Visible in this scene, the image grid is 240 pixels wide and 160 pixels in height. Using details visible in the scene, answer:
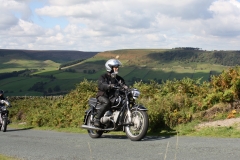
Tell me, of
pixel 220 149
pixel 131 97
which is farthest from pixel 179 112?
pixel 220 149

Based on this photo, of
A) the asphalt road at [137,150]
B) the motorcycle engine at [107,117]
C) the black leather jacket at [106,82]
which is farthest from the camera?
the black leather jacket at [106,82]

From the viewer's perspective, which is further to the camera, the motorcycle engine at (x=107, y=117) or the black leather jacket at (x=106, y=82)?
the black leather jacket at (x=106, y=82)

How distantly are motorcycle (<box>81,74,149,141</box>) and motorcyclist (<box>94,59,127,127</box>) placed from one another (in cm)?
15

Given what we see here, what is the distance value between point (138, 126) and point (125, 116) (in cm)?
62

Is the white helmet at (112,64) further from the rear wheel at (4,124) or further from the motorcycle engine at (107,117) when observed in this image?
the rear wheel at (4,124)

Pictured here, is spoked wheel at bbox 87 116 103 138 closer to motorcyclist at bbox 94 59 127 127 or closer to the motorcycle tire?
motorcyclist at bbox 94 59 127 127

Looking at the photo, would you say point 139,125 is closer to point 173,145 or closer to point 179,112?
point 173,145

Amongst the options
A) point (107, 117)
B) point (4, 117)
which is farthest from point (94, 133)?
point (4, 117)

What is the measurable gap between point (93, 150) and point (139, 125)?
1582 millimetres

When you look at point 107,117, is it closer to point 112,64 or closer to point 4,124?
point 112,64

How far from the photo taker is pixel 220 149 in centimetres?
739

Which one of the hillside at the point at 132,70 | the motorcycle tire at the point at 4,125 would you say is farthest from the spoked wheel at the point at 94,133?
the hillside at the point at 132,70

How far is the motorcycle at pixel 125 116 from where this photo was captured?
31.1 ft

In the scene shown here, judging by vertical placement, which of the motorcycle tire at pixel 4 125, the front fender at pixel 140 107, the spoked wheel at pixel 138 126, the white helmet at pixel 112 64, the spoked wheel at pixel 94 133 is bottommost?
the motorcycle tire at pixel 4 125
